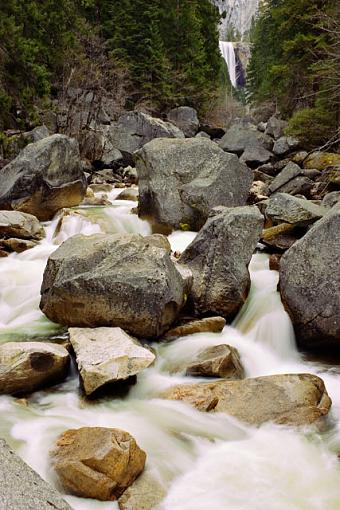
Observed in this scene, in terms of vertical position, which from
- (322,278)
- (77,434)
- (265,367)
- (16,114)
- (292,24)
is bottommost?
(265,367)

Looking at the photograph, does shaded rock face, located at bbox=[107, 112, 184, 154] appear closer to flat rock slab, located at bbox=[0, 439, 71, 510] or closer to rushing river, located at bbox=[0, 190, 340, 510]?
rushing river, located at bbox=[0, 190, 340, 510]

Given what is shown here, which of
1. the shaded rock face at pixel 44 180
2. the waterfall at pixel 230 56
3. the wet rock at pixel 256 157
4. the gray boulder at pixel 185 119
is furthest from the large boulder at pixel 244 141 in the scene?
the waterfall at pixel 230 56

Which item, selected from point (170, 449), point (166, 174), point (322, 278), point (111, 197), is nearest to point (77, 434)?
point (170, 449)

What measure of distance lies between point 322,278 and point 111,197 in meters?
9.85

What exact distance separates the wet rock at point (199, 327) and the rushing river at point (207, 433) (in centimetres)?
10

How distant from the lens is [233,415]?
4309 mm

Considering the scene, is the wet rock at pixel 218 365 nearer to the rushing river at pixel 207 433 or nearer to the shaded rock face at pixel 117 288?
the rushing river at pixel 207 433

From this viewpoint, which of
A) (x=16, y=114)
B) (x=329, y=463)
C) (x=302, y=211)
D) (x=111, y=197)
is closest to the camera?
(x=329, y=463)

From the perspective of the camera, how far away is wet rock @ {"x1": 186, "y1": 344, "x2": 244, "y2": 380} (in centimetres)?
502

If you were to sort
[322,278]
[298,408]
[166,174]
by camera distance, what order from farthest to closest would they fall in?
1. [166,174]
2. [322,278]
3. [298,408]

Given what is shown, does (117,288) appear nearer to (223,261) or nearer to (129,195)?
Result: (223,261)

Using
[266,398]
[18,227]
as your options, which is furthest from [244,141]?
[266,398]

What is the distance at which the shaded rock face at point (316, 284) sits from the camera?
5.46 metres

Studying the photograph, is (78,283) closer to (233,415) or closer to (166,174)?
(233,415)
